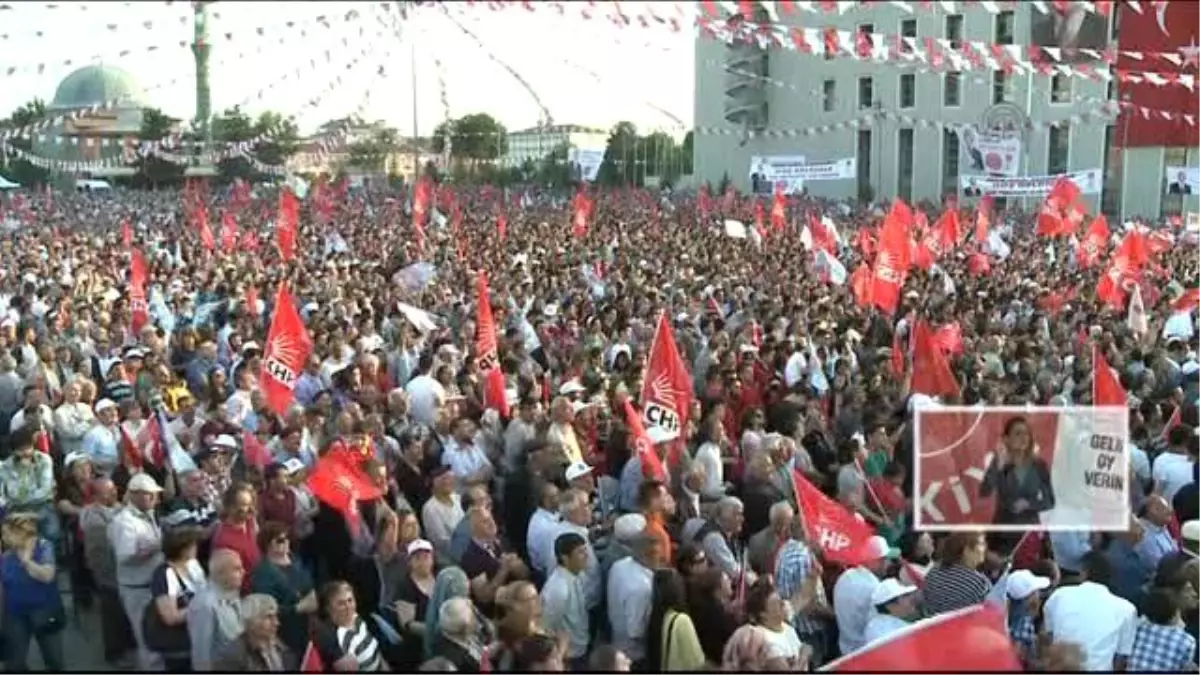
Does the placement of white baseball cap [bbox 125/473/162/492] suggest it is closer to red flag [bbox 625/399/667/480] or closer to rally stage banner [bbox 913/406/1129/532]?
red flag [bbox 625/399/667/480]

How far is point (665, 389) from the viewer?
975 centimetres

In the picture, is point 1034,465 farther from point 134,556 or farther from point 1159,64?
point 1159,64

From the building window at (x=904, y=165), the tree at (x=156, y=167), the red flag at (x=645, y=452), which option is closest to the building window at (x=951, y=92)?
the building window at (x=904, y=165)

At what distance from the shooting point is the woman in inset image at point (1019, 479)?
667 cm

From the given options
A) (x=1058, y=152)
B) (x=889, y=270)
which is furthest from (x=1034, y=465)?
(x=1058, y=152)

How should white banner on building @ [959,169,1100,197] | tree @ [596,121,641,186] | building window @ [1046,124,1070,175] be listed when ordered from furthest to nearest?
1. tree @ [596,121,641,186]
2. building window @ [1046,124,1070,175]
3. white banner on building @ [959,169,1100,197]

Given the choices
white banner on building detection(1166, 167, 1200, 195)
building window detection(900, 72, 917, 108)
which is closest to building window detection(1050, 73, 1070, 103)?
building window detection(900, 72, 917, 108)

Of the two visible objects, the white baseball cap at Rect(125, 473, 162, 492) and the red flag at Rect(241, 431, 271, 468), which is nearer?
the white baseball cap at Rect(125, 473, 162, 492)

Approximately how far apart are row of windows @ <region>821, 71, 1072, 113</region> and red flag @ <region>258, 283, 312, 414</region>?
36.1 m

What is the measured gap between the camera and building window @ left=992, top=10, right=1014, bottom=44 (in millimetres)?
49281

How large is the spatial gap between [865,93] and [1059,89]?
1163 cm

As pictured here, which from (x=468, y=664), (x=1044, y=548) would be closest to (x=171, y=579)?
(x=468, y=664)

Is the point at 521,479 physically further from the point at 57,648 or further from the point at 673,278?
the point at 673,278

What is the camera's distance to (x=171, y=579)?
5.95 meters
